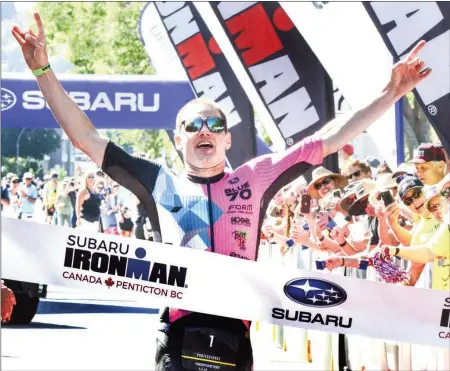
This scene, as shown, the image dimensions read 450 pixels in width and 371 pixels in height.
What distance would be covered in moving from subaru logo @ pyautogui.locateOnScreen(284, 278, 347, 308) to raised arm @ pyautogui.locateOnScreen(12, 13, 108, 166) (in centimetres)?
112

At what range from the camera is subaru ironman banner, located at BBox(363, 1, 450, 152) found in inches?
385

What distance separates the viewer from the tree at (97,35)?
33969 millimetres

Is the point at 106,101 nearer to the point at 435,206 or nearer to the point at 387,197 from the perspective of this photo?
the point at 387,197

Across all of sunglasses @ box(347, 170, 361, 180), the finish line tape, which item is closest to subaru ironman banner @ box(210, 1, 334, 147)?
sunglasses @ box(347, 170, 361, 180)

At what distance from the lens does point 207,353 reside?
5.26 m

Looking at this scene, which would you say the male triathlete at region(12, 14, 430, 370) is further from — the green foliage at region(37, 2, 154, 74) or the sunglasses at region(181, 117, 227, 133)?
the green foliage at region(37, 2, 154, 74)

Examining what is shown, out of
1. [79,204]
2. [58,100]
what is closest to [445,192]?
[58,100]

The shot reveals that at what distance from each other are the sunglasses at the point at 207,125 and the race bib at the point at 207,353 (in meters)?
0.93

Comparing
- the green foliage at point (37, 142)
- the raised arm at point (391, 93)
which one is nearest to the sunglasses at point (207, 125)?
the raised arm at point (391, 93)

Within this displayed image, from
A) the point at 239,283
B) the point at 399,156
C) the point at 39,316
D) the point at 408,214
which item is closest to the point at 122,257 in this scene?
the point at 239,283

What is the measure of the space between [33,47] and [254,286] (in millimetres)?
1529

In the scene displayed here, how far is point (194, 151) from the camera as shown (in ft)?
18.0

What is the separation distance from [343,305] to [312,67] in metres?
7.09

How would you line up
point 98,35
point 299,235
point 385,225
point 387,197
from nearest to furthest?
point 299,235 → point 385,225 → point 387,197 → point 98,35
